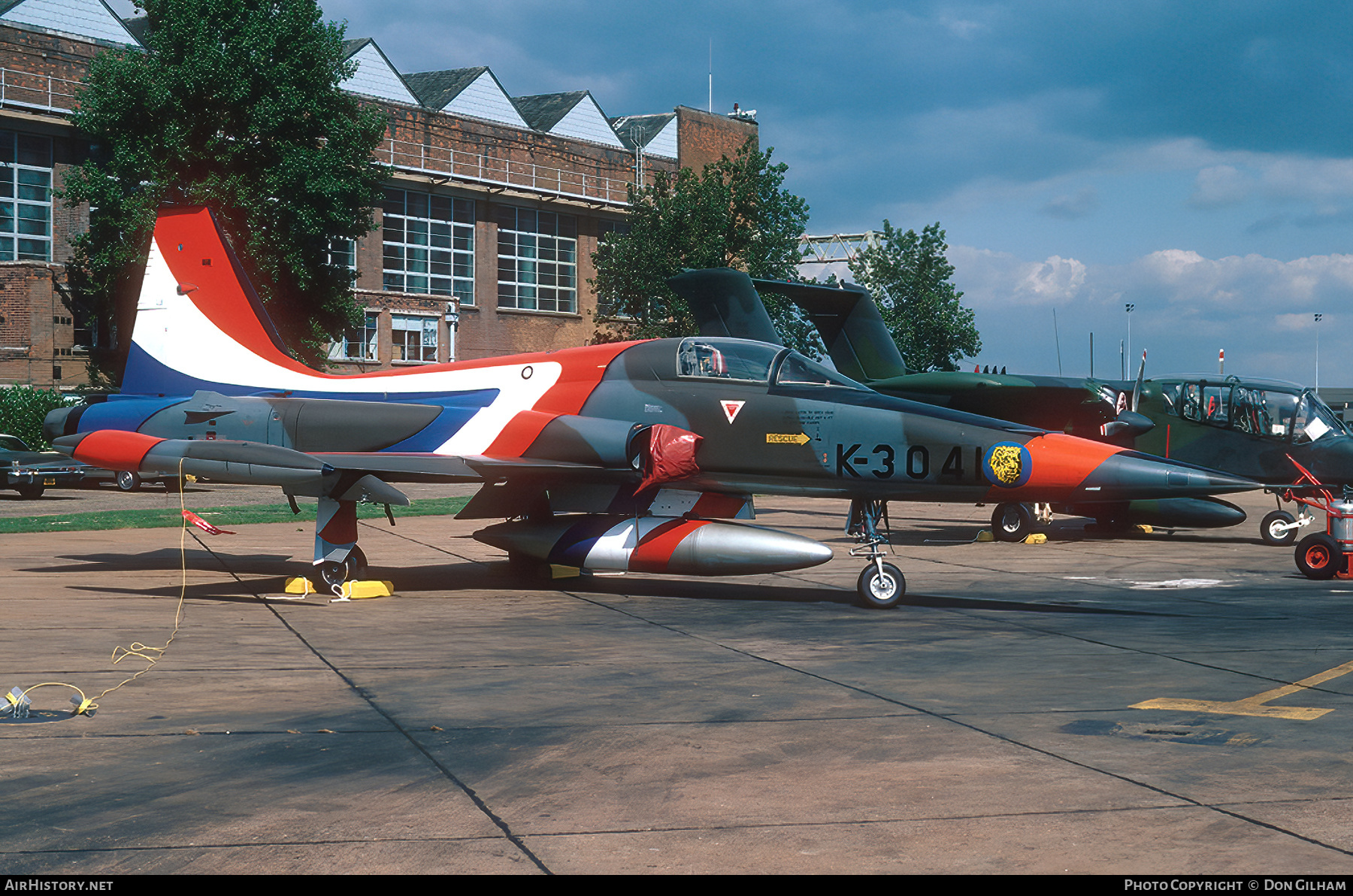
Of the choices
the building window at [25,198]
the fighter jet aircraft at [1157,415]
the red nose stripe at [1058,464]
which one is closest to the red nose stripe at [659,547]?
the red nose stripe at [1058,464]

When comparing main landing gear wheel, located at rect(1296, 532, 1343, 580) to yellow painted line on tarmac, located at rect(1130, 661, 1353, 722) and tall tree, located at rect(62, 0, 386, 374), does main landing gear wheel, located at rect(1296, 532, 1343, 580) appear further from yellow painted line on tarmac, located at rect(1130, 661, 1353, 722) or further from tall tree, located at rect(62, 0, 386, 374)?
tall tree, located at rect(62, 0, 386, 374)

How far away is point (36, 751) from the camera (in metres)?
6.59

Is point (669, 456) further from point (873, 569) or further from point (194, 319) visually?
point (194, 319)

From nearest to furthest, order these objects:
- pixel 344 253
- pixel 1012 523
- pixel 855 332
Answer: pixel 1012 523 < pixel 855 332 < pixel 344 253

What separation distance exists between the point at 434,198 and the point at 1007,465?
5559cm

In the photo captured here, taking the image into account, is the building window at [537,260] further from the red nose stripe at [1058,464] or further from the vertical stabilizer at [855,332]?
the red nose stripe at [1058,464]

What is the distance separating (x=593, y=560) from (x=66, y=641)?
227 inches

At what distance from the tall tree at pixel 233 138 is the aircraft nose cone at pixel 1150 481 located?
3701 centimetres

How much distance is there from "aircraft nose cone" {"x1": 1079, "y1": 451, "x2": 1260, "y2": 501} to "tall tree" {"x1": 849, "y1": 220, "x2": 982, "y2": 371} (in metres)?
49.9

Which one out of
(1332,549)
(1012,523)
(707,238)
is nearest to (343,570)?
(1332,549)

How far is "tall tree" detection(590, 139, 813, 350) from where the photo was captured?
2170 inches

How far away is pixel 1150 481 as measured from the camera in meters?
11.8

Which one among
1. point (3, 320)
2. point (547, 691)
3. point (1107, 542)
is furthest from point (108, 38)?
point (547, 691)

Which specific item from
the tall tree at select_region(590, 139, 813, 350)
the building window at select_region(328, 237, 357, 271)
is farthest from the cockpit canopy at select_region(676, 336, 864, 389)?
the building window at select_region(328, 237, 357, 271)
